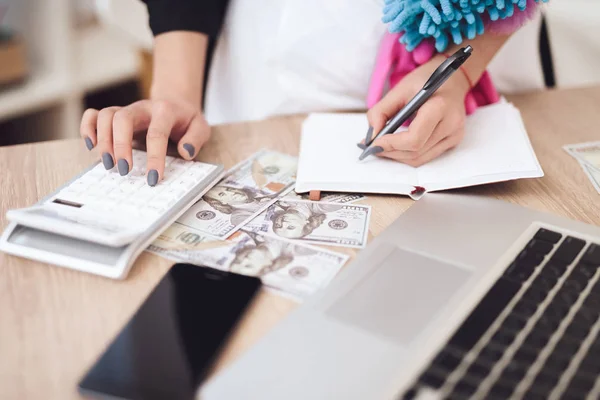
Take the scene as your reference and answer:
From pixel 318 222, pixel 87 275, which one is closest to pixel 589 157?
pixel 318 222

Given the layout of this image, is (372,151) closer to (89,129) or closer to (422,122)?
(422,122)

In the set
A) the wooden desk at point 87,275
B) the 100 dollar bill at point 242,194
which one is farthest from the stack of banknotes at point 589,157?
the 100 dollar bill at point 242,194

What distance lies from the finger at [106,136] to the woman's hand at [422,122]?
30cm

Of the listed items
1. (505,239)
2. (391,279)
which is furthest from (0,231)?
(505,239)

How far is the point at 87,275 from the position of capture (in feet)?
1.79

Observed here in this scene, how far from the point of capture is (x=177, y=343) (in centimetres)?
46

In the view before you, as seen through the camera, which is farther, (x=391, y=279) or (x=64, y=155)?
(x=64, y=155)

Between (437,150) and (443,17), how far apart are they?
176 mm

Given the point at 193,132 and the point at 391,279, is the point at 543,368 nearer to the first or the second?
the point at 391,279

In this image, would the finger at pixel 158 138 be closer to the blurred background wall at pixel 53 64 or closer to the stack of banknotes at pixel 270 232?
the stack of banknotes at pixel 270 232

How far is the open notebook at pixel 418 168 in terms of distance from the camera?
26.6 inches

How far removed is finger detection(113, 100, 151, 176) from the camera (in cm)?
66

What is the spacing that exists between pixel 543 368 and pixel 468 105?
47 cm

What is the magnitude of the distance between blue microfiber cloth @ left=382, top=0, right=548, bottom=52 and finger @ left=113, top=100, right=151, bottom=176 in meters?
0.35
